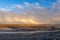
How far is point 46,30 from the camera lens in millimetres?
19266

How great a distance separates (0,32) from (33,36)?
0.62m

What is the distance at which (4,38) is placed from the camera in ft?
63.1

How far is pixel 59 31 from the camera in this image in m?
19.3

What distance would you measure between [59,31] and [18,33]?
771mm

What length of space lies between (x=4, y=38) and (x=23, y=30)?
389 millimetres

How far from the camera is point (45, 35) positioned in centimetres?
1925

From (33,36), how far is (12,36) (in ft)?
1.29

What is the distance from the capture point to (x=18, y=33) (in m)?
19.2

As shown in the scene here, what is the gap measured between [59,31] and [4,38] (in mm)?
1041

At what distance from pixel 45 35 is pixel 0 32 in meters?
0.85

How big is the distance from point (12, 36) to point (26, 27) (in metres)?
0.31

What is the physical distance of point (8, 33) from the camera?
19.2 meters

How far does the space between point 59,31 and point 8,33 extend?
0.96 m

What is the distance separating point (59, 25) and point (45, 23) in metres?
0.27
